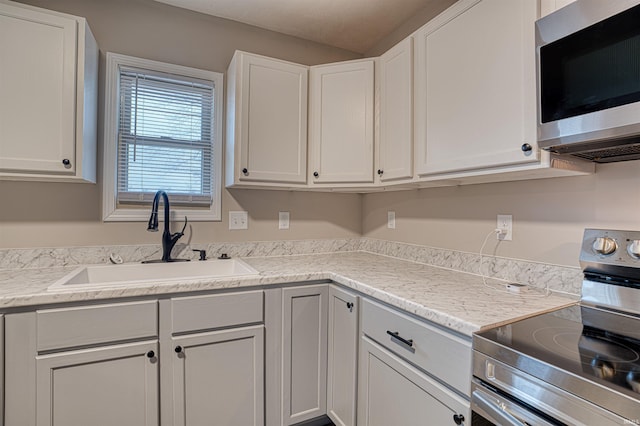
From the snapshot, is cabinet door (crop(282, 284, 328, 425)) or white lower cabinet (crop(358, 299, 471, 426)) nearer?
white lower cabinet (crop(358, 299, 471, 426))

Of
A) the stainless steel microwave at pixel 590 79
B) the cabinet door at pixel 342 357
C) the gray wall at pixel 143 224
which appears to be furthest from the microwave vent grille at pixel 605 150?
the gray wall at pixel 143 224

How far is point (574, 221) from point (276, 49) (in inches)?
79.9

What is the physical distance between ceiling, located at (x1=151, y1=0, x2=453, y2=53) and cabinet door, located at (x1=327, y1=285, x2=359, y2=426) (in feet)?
5.51

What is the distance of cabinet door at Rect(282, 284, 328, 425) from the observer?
5.35 feet

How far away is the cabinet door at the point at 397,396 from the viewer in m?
1.05

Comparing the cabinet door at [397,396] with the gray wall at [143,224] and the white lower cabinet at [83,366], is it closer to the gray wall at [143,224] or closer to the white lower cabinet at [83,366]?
the white lower cabinet at [83,366]

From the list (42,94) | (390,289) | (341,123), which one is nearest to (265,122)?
(341,123)

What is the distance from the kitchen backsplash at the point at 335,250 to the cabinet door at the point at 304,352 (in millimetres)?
618

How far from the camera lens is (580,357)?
806mm

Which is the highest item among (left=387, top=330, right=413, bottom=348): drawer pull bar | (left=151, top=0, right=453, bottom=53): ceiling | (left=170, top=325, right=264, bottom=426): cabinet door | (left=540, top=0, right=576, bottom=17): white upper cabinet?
(left=151, top=0, right=453, bottom=53): ceiling

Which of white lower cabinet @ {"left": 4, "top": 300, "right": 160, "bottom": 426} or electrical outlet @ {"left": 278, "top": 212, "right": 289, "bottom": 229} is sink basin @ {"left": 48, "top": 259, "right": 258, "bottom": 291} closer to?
white lower cabinet @ {"left": 4, "top": 300, "right": 160, "bottom": 426}

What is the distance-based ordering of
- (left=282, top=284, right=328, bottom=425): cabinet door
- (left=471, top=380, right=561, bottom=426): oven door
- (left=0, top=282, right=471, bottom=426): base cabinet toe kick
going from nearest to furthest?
(left=471, top=380, right=561, bottom=426): oven door → (left=0, top=282, right=471, bottom=426): base cabinet toe kick → (left=282, top=284, right=328, bottom=425): cabinet door

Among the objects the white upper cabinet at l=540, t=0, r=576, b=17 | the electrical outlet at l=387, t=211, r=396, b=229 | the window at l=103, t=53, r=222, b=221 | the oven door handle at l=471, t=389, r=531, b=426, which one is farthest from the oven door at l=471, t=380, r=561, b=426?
the window at l=103, t=53, r=222, b=221

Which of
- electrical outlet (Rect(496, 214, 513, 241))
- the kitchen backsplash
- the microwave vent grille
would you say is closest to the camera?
the microwave vent grille
